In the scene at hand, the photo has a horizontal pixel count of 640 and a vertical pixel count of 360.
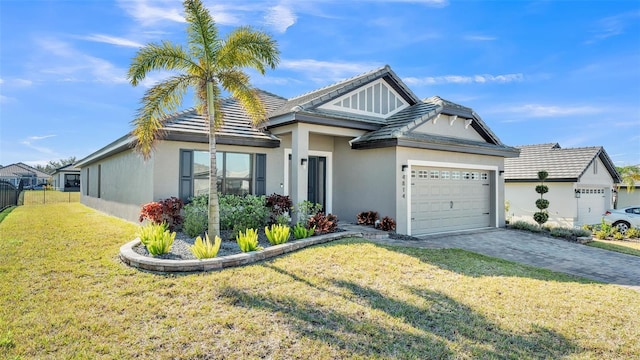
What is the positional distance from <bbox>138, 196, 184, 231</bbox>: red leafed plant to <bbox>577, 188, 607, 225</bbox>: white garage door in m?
20.0

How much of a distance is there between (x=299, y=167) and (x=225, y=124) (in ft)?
10.5

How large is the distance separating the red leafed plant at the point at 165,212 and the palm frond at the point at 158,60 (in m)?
3.23

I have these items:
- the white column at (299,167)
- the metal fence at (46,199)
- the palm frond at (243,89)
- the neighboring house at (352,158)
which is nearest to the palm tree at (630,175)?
the neighboring house at (352,158)

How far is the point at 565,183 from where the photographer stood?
18234 mm

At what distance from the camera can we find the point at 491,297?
5734mm

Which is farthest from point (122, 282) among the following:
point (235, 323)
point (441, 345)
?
point (441, 345)

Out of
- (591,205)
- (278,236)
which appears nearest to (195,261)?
(278,236)

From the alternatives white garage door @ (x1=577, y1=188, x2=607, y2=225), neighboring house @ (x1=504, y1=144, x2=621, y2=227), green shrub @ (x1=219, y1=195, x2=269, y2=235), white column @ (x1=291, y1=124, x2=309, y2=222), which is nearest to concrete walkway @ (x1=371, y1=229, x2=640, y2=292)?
white column @ (x1=291, y1=124, x2=309, y2=222)

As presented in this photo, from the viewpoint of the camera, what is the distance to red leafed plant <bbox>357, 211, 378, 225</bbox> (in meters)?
11.6

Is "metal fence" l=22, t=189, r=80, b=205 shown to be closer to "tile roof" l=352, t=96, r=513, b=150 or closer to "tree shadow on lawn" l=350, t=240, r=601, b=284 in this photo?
"tile roof" l=352, t=96, r=513, b=150

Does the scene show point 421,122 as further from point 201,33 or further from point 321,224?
point 201,33

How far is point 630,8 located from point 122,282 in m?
17.3

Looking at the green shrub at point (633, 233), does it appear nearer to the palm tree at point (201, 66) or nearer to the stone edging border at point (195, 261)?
the stone edging border at point (195, 261)

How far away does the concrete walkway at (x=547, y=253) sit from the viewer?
322 inches
